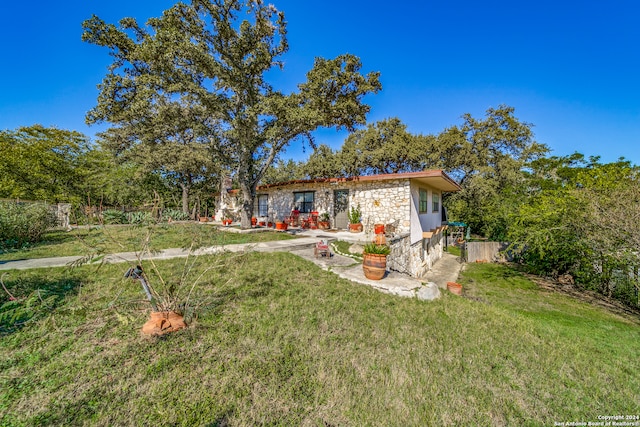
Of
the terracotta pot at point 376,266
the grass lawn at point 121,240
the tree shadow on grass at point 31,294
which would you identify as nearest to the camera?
the tree shadow on grass at point 31,294

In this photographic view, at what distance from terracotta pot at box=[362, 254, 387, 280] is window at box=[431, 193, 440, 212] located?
8.43 m

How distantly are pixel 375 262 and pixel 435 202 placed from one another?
9352mm

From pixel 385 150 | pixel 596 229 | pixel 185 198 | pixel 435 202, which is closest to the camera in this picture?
pixel 596 229

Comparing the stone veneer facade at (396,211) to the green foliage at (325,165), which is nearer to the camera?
the stone veneer facade at (396,211)

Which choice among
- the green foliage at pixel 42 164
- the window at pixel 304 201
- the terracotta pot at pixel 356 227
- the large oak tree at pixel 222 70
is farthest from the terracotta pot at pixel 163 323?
the green foliage at pixel 42 164

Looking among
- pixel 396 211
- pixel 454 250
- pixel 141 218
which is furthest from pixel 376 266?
pixel 454 250

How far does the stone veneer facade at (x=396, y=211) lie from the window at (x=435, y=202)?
278 mm

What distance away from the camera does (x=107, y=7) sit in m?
9.12

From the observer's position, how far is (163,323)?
114 inches

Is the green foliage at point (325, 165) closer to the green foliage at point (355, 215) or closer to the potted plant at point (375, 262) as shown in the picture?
the green foliage at point (355, 215)

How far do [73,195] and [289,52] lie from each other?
22.5 metres

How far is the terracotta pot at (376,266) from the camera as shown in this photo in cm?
502

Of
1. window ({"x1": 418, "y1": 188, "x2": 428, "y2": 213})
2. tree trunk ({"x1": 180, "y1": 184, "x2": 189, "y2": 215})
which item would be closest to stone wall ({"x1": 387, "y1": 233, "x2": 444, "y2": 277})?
window ({"x1": 418, "y1": 188, "x2": 428, "y2": 213})

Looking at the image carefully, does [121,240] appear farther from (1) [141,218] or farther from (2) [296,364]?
(2) [296,364]
